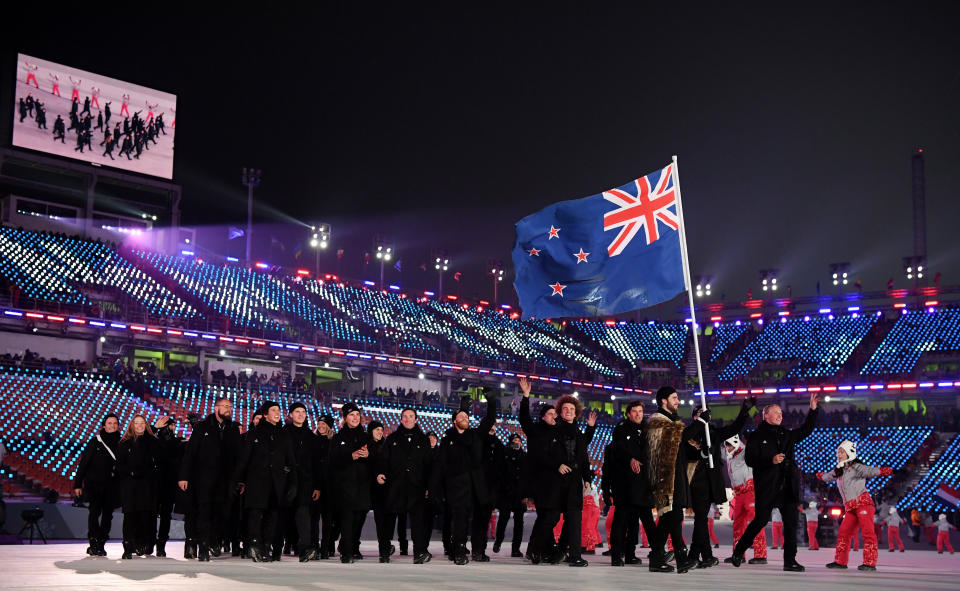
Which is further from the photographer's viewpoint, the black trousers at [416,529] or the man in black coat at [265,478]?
the black trousers at [416,529]

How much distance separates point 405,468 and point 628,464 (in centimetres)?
269

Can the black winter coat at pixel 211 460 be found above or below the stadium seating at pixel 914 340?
below

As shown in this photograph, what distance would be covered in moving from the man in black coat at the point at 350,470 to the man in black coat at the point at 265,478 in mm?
679

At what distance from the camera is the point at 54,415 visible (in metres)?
32.5

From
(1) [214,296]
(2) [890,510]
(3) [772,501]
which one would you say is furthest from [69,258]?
(3) [772,501]

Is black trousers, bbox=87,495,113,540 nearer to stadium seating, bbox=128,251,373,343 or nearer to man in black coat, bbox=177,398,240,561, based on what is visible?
man in black coat, bbox=177,398,240,561

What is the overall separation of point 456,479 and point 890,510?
13.2 m

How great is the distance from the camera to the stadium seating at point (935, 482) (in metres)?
38.6

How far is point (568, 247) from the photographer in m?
14.0

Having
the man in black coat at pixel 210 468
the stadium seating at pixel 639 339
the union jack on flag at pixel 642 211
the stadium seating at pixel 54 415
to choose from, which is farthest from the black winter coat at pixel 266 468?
the stadium seating at pixel 639 339

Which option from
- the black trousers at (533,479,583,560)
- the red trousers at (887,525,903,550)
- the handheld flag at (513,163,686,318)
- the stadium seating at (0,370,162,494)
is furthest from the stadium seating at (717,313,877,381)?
the black trousers at (533,479,583,560)

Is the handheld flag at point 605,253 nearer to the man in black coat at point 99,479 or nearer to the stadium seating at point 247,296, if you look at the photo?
the man in black coat at point 99,479

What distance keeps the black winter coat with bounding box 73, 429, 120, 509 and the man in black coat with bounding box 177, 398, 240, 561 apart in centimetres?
129

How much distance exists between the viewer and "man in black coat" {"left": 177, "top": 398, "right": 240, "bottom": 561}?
38.7ft
